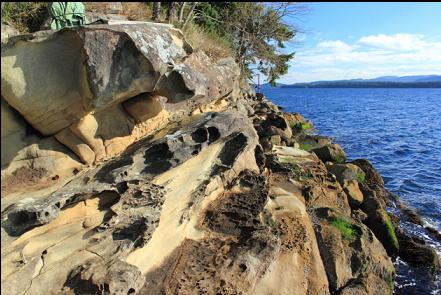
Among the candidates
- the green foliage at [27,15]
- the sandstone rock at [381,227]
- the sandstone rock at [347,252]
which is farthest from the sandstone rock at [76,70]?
the sandstone rock at [381,227]

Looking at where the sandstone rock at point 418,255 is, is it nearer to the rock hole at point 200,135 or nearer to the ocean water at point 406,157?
the ocean water at point 406,157

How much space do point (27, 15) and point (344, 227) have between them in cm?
988

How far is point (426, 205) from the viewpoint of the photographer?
17562 millimetres

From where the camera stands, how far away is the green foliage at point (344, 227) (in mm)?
10156

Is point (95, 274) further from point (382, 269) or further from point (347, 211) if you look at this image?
point (347, 211)

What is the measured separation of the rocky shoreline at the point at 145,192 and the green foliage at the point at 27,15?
195 inches

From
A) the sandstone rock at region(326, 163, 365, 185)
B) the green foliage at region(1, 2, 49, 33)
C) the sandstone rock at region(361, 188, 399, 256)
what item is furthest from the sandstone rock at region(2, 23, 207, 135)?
the sandstone rock at region(326, 163, 365, 185)

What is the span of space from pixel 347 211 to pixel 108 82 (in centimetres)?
863

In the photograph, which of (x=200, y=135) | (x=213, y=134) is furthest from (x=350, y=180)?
(x=200, y=135)

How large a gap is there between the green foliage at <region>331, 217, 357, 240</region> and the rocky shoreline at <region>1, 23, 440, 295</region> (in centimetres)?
3

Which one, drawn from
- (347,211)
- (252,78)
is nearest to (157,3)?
(347,211)

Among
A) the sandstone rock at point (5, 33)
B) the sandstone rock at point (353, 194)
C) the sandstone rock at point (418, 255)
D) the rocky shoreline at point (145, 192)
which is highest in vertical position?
the sandstone rock at point (5, 33)

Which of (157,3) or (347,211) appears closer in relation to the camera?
(347,211)

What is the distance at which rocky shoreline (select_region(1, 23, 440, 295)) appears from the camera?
549cm
